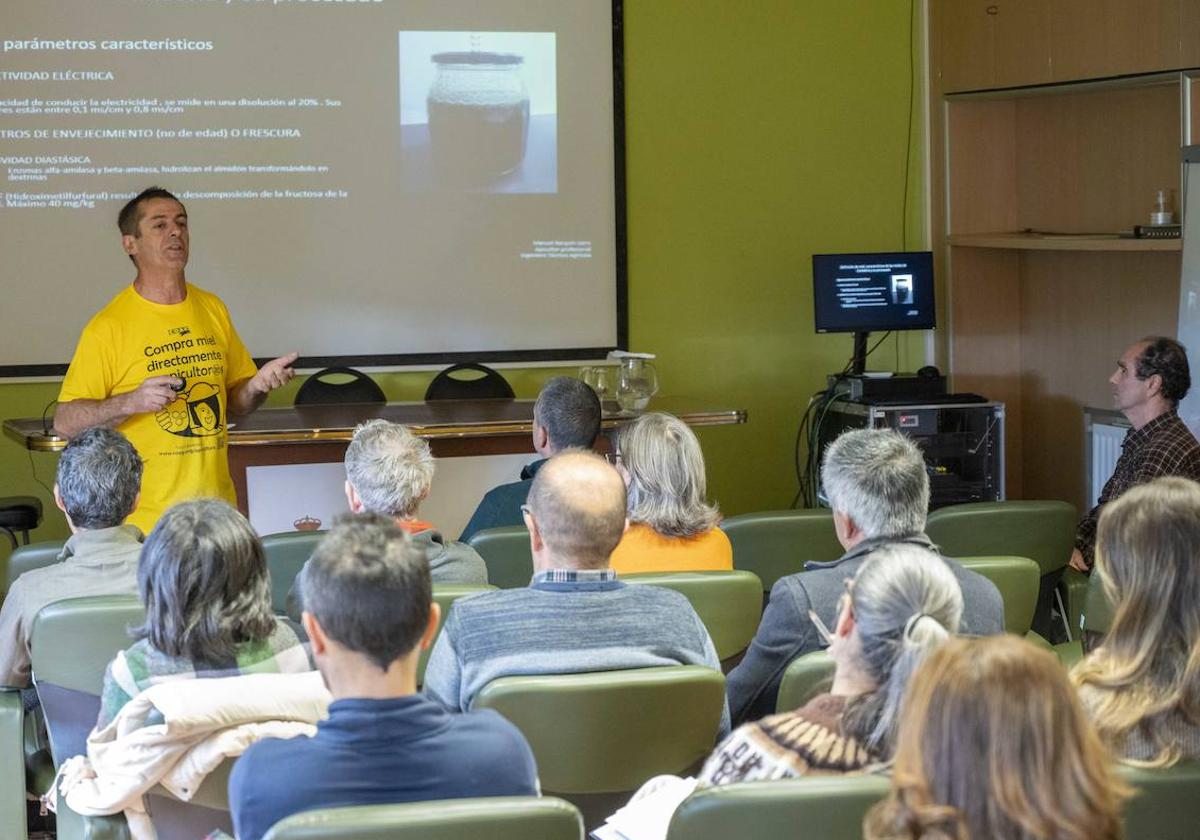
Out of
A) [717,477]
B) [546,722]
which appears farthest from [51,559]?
[717,477]

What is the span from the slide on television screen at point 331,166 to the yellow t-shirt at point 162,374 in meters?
2.10

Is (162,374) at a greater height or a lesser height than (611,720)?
greater

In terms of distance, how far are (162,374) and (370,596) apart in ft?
9.05

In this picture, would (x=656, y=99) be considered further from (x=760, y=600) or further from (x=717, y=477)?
(x=760, y=600)

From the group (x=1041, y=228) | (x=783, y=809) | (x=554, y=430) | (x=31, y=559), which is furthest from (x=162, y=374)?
(x=1041, y=228)

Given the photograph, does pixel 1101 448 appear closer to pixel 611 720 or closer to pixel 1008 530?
pixel 1008 530

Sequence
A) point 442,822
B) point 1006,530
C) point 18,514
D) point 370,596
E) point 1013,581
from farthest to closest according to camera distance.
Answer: point 18,514
point 1006,530
point 1013,581
point 370,596
point 442,822

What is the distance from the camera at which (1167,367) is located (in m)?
4.71

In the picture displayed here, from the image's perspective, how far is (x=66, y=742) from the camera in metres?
2.80

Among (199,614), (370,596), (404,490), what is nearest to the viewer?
(370,596)

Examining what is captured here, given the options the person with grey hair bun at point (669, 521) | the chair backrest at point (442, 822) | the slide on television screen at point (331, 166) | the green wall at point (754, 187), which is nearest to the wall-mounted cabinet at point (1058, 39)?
the green wall at point (754, 187)

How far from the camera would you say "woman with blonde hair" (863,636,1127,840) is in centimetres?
147

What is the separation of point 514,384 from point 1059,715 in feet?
18.4

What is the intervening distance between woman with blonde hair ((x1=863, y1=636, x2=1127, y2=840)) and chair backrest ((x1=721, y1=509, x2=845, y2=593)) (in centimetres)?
235
